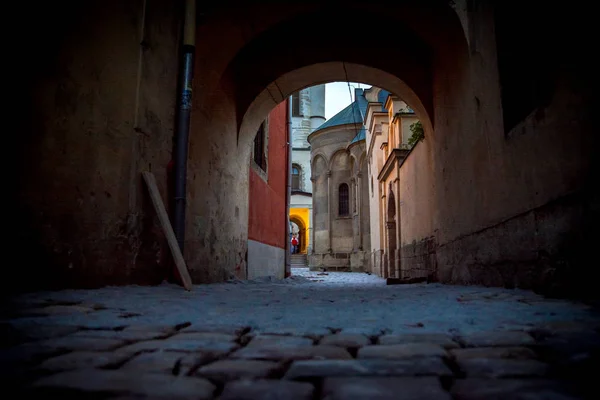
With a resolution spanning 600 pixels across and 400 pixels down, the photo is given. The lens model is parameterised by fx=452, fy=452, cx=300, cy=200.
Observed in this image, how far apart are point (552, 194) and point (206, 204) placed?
14.2 feet

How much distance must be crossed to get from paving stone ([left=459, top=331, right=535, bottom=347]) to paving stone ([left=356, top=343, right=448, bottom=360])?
0.18m

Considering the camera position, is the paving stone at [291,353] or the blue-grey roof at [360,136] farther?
the blue-grey roof at [360,136]

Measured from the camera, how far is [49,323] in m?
2.26

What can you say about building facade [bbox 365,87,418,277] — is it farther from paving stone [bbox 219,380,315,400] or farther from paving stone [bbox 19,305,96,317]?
paving stone [bbox 219,380,315,400]

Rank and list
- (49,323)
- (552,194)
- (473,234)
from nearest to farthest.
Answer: (49,323) < (552,194) < (473,234)

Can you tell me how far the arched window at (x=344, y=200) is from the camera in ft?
92.7

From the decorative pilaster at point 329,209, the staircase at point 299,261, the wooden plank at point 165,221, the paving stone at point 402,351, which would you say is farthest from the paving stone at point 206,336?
the staircase at point 299,261

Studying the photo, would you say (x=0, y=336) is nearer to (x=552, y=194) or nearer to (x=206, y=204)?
(x=552, y=194)

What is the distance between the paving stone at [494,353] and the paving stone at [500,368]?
5 cm

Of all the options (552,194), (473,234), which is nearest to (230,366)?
(552,194)

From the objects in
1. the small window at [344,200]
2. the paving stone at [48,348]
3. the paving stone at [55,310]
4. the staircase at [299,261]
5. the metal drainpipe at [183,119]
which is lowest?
the paving stone at [48,348]

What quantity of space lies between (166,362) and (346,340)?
0.77 meters

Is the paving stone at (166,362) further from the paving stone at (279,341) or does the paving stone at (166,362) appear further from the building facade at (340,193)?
the building facade at (340,193)

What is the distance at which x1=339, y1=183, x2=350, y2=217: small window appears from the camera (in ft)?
92.7
